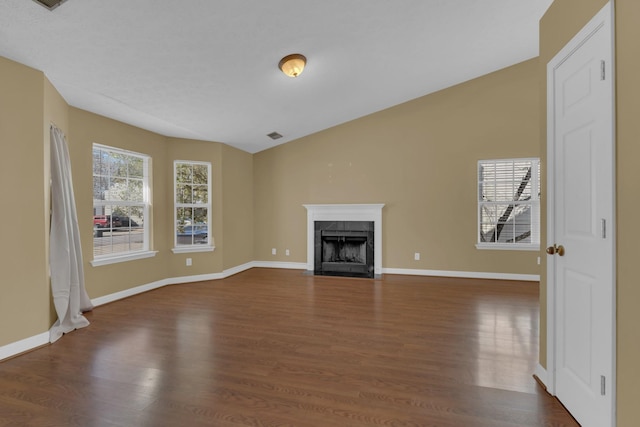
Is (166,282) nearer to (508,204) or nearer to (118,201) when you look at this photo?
(118,201)

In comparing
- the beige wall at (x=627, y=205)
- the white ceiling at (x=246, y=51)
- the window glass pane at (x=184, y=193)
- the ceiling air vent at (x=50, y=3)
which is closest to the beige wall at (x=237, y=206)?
the window glass pane at (x=184, y=193)

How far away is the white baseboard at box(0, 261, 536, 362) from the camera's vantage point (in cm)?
267

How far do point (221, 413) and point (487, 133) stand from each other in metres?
5.67

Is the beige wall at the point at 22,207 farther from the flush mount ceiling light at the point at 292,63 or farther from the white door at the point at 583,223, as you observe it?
the white door at the point at 583,223

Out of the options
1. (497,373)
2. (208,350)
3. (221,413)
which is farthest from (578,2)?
(208,350)

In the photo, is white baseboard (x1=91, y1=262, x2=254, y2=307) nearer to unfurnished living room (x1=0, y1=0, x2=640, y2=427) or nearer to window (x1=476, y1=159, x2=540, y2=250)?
unfurnished living room (x1=0, y1=0, x2=640, y2=427)

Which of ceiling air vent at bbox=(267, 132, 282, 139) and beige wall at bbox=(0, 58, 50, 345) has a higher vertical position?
ceiling air vent at bbox=(267, 132, 282, 139)

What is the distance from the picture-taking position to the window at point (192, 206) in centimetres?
521

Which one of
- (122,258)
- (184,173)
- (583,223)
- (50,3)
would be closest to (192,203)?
(184,173)

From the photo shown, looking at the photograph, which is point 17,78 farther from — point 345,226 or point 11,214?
point 345,226

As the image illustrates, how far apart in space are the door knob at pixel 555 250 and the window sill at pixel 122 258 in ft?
15.6

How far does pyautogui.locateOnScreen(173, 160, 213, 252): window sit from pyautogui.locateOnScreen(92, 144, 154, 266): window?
0.52m

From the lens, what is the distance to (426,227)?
5.68 metres

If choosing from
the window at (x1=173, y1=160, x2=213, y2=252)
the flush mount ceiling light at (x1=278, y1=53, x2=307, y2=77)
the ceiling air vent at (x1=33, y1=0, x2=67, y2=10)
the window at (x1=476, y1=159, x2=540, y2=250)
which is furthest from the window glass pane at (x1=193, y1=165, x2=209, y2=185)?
the window at (x1=476, y1=159, x2=540, y2=250)
